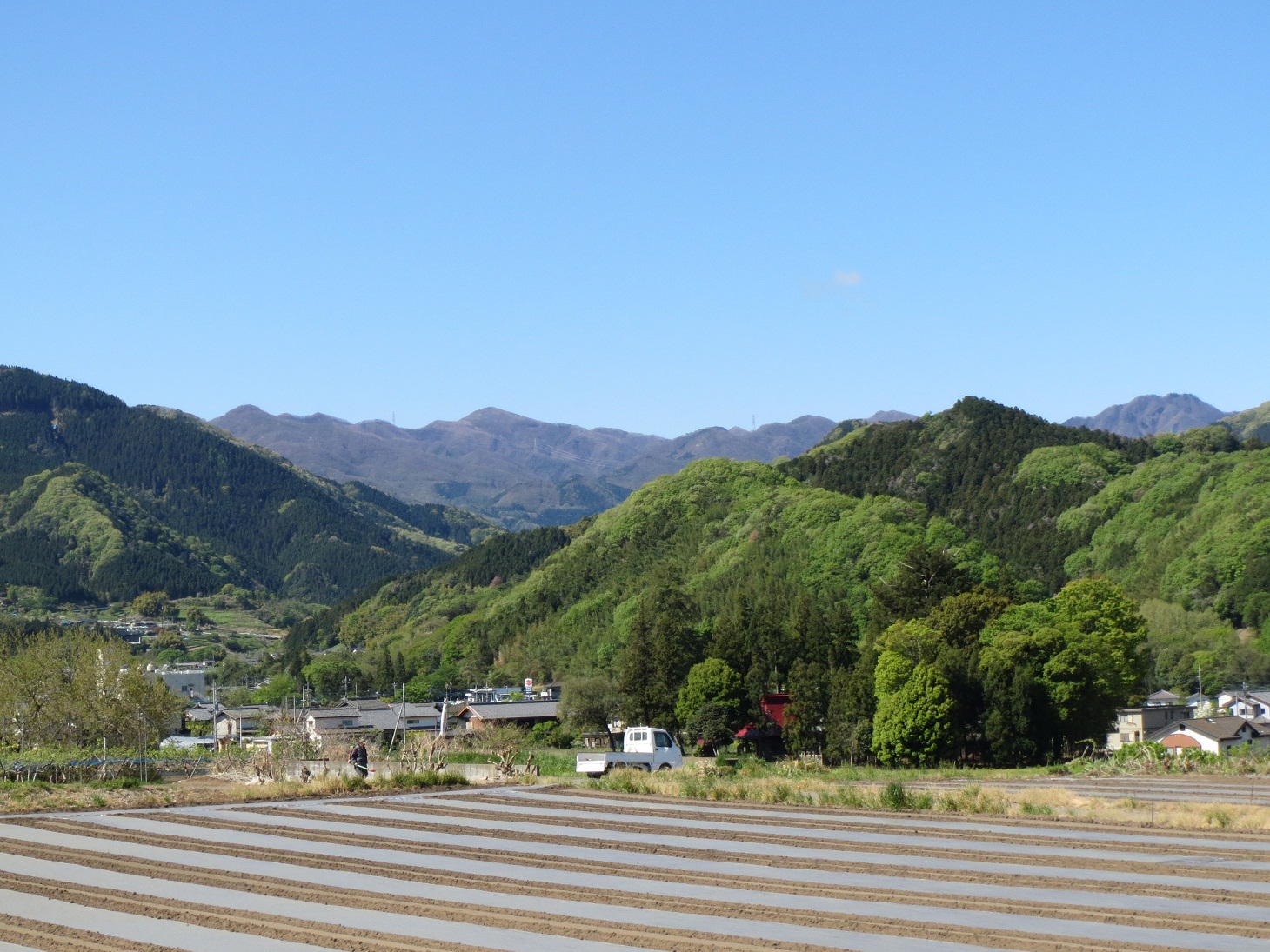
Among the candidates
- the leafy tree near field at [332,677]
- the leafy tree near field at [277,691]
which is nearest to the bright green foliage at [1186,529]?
the leafy tree near field at [332,677]

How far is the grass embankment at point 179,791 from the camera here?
3284cm

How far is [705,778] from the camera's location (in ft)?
114

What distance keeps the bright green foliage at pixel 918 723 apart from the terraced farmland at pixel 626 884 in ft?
80.3

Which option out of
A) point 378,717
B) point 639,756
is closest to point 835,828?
point 639,756

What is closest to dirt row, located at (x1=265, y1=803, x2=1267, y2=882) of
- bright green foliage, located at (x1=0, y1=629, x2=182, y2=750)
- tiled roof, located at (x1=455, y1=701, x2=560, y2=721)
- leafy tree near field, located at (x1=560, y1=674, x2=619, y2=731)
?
bright green foliage, located at (x1=0, y1=629, x2=182, y2=750)

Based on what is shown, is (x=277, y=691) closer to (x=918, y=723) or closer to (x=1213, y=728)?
(x=1213, y=728)

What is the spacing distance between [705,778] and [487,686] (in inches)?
3701

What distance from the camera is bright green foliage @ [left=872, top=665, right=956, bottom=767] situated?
2066 inches

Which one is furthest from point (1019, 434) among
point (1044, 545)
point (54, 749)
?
point (54, 749)

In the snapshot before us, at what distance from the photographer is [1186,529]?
13700 cm

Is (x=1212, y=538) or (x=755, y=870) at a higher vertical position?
(x=1212, y=538)

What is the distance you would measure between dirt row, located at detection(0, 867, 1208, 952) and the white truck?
20595mm

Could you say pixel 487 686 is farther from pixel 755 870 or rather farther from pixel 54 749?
pixel 755 870

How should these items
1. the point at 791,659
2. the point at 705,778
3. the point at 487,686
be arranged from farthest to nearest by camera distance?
the point at 487,686 → the point at 791,659 → the point at 705,778
